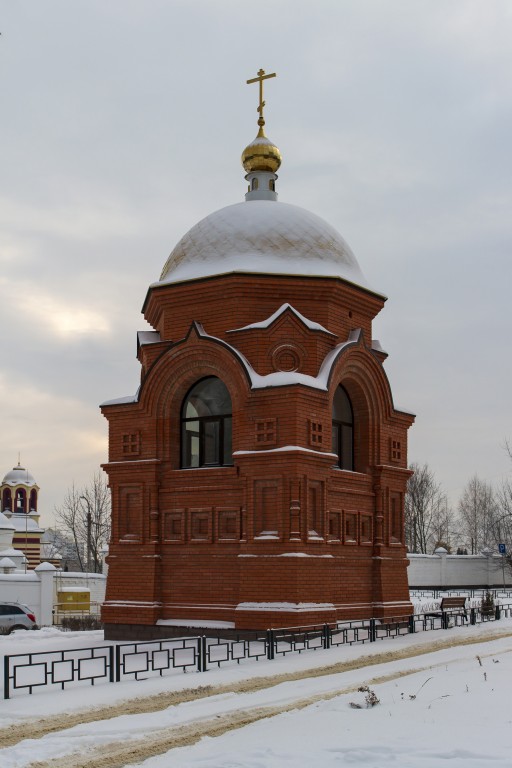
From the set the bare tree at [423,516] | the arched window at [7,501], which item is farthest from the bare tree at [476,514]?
the arched window at [7,501]

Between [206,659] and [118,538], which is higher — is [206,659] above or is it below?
below

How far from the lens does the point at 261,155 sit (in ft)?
74.4

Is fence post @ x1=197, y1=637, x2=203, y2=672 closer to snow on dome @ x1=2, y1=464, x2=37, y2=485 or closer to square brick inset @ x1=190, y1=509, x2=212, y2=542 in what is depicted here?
square brick inset @ x1=190, y1=509, x2=212, y2=542

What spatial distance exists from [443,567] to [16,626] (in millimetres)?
26800

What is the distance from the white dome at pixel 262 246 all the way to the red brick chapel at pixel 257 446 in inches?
1.8

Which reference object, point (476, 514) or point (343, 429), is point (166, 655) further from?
point (476, 514)

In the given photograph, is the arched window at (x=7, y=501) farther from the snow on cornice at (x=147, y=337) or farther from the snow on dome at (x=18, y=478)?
the snow on cornice at (x=147, y=337)

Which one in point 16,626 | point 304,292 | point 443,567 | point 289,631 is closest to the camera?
point 289,631

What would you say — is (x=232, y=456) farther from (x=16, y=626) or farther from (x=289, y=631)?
(x=16, y=626)

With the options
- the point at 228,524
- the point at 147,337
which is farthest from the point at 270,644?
the point at 147,337

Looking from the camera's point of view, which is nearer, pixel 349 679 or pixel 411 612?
pixel 349 679

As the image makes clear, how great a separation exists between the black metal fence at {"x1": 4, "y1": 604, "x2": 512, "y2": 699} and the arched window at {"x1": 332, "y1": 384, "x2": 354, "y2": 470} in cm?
364

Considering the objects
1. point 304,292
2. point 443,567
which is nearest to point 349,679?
point 304,292

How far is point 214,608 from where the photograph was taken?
61.5ft
